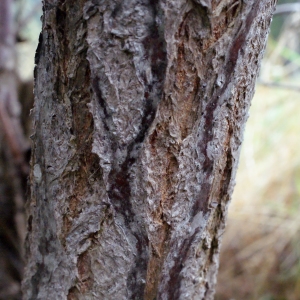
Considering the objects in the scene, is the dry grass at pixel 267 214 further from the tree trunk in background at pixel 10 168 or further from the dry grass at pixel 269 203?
the tree trunk in background at pixel 10 168

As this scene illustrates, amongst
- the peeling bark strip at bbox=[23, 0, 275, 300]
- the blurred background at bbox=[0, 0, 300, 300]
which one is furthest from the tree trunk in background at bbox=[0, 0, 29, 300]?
the peeling bark strip at bbox=[23, 0, 275, 300]

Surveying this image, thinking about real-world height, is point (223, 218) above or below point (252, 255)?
below

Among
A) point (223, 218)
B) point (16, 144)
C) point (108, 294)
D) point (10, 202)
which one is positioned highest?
point (16, 144)

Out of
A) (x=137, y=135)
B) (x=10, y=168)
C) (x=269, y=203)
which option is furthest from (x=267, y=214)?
(x=137, y=135)

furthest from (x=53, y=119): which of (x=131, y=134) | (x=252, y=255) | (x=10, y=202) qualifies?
(x=252, y=255)

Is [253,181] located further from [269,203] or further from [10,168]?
[10,168]

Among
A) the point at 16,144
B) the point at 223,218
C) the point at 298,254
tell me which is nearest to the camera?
the point at 223,218

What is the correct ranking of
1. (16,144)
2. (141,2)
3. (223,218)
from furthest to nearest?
1. (16,144)
2. (223,218)
3. (141,2)

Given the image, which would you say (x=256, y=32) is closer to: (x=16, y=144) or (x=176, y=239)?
(x=176, y=239)
